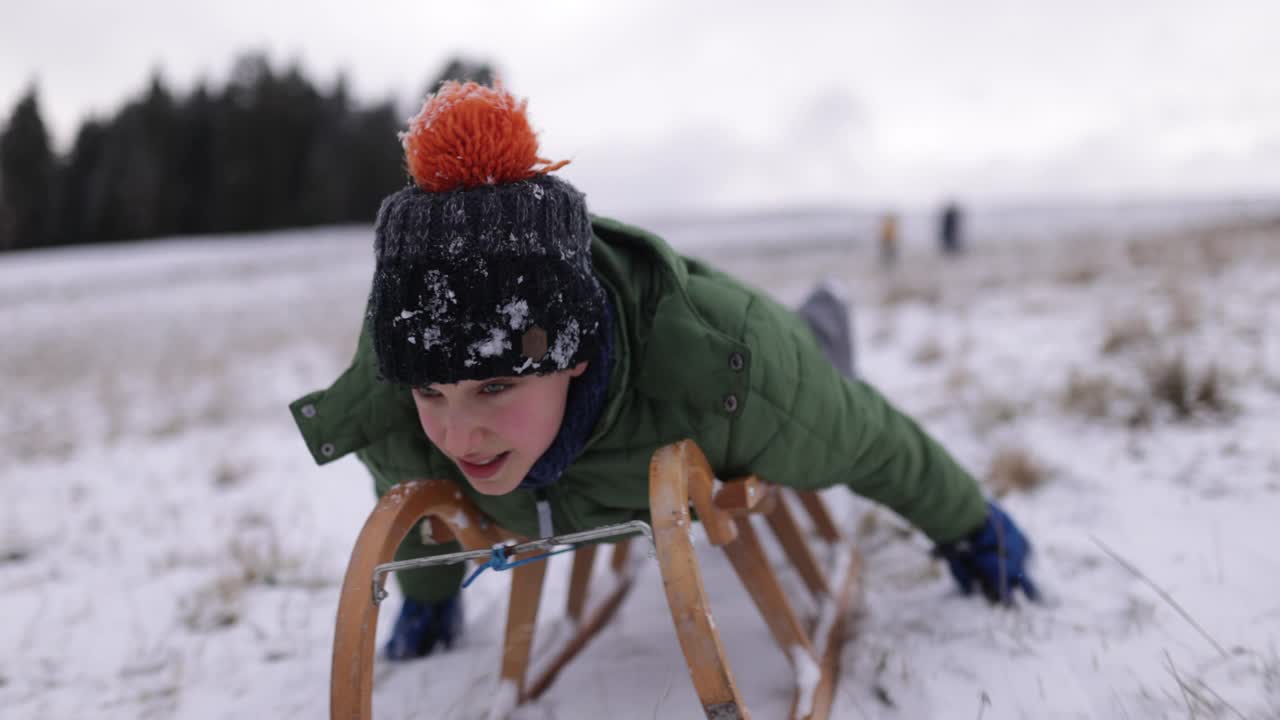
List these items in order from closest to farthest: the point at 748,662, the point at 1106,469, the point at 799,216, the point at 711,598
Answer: the point at 748,662
the point at 711,598
the point at 1106,469
the point at 799,216

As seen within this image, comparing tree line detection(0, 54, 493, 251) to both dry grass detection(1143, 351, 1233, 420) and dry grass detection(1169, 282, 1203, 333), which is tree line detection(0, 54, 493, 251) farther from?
dry grass detection(1143, 351, 1233, 420)

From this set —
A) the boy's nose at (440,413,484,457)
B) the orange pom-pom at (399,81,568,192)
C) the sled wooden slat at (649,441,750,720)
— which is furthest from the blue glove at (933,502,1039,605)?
the orange pom-pom at (399,81,568,192)

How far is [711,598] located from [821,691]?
0.71m

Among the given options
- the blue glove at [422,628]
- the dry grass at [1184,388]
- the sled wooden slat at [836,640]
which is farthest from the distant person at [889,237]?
the blue glove at [422,628]

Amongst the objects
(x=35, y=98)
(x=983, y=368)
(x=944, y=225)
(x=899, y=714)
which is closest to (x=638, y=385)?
(x=899, y=714)

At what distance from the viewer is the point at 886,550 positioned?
269 centimetres

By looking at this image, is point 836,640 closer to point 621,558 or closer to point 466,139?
point 621,558

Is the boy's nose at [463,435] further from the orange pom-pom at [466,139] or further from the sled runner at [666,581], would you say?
the orange pom-pom at [466,139]

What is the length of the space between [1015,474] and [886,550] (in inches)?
23.6

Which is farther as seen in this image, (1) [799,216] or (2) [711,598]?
(1) [799,216]

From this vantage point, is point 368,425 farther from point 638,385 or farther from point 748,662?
→ point 748,662

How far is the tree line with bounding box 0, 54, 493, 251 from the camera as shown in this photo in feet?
97.5

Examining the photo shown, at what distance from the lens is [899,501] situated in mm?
2113

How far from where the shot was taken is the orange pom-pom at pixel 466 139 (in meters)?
1.44
